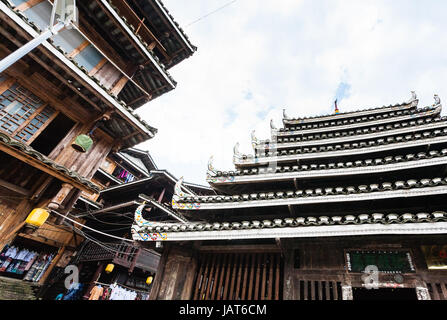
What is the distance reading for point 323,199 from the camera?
6602mm

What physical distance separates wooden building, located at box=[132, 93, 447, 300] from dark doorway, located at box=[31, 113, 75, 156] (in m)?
5.80

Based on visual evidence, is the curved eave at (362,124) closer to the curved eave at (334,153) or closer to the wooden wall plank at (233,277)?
the curved eave at (334,153)

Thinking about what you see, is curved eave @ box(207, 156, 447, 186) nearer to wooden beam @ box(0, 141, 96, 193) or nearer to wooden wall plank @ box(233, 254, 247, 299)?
wooden wall plank @ box(233, 254, 247, 299)

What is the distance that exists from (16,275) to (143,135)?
14.6 m

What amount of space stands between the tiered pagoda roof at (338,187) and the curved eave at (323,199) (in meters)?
0.02

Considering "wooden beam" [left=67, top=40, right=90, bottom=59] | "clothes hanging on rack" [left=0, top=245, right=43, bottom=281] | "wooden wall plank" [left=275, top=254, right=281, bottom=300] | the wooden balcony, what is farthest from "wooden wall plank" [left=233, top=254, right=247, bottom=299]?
"clothes hanging on rack" [left=0, top=245, right=43, bottom=281]

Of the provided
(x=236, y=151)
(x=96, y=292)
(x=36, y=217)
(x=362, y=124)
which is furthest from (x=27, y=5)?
(x=96, y=292)

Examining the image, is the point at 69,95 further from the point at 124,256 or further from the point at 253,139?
the point at 124,256

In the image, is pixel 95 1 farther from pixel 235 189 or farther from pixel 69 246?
pixel 69 246

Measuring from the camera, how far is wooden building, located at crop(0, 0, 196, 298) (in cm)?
733

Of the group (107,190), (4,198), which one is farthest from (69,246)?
(4,198)

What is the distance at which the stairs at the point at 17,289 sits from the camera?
41.0 feet
